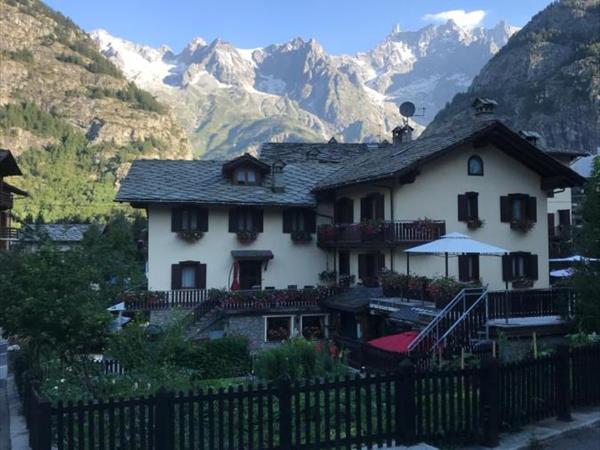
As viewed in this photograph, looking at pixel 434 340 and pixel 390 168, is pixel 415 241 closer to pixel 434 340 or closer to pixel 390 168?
pixel 390 168

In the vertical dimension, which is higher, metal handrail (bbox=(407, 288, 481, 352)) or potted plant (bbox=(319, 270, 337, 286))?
potted plant (bbox=(319, 270, 337, 286))

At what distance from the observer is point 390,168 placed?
26.2 meters

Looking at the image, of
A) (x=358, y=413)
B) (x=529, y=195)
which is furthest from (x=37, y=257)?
(x=529, y=195)

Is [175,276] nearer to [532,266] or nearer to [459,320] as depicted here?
[459,320]

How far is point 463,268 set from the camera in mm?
25922

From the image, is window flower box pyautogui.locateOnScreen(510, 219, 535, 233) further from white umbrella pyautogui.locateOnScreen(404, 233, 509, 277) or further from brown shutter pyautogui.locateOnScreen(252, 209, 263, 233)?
brown shutter pyautogui.locateOnScreen(252, 209, 263, 233)

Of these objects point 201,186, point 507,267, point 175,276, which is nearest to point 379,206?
point 507,267

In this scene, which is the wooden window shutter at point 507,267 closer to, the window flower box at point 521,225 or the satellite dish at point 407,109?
the window flower box at point 521,225

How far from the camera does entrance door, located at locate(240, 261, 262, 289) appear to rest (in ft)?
101

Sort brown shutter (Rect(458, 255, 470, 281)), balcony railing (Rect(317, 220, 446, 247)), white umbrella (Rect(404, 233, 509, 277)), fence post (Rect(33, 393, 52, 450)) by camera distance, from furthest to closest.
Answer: brown shutter (Rect(458, 255, 470, 281)) < balcony railing (Rect(317, 220, 446, 247)) < white umbrella (Rect(404, 233, 509, 277)) < fence post (Rect(33, 393, 52, 450))

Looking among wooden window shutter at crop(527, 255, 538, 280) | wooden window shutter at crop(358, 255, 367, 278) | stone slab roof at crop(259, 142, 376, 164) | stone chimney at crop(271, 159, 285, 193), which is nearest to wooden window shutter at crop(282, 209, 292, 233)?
stone chimney at crop(271, 159, 285, 193)

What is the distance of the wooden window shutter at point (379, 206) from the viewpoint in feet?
88.8

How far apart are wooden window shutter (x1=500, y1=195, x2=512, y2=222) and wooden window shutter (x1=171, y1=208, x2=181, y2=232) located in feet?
51.1

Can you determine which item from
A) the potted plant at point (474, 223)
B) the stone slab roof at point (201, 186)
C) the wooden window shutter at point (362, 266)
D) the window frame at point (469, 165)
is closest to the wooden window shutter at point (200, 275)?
the stone slab roof at point (201, 186)
